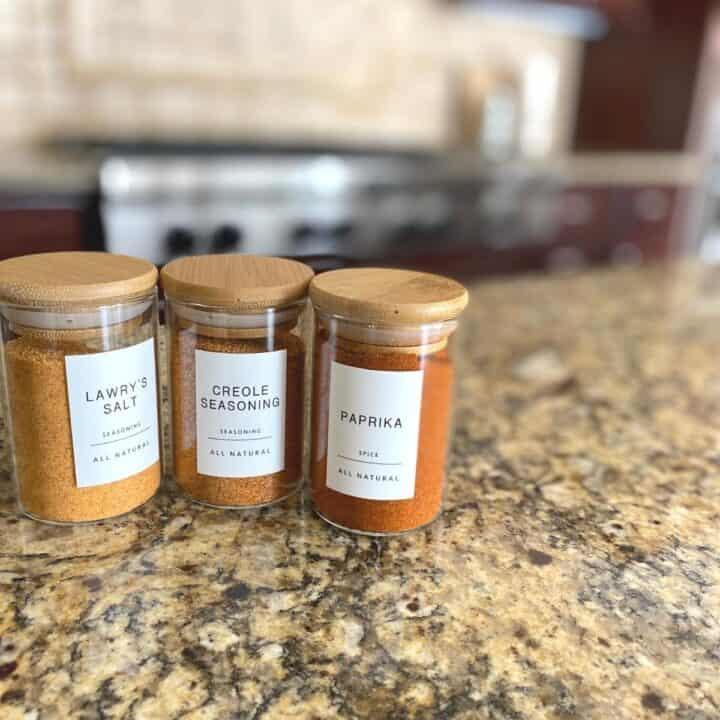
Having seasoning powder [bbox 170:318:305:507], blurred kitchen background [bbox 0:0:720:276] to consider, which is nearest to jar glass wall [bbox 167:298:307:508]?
seasoning powder [bbox 170:318:305:507]

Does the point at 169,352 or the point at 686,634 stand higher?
the point at 169,352

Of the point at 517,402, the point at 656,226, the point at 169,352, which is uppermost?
the point at 169,352

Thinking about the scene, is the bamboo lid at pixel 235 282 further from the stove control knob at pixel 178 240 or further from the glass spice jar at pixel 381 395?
the stove control knob at pixel 178 240

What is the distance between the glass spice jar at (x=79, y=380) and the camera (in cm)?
49

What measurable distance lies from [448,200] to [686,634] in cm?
211

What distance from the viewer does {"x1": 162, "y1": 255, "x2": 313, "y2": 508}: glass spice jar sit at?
52 centimetres

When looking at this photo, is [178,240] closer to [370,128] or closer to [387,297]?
[370,128]

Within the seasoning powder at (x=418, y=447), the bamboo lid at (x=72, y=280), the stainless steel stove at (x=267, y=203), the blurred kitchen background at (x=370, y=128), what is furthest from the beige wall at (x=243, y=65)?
the seasoning powder at (x=418, y=447)

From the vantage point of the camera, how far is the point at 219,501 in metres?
0.58

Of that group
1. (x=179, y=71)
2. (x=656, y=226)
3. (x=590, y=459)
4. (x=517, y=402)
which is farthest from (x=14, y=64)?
(x=656, y=226)

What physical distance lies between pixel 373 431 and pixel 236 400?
103 mm

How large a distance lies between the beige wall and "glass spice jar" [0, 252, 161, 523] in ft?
5.95

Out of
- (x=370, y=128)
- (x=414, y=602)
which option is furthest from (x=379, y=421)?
(x=370, y=128)

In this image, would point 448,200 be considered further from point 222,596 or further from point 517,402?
point 222,596
